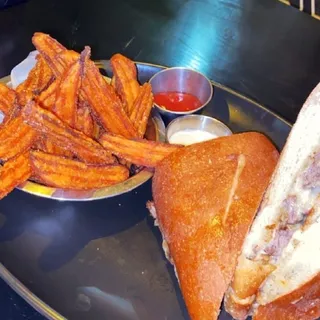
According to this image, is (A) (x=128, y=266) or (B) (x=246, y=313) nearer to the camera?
(B) (x=246, y=313)

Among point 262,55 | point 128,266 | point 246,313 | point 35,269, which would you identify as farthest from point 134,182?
point 262,55

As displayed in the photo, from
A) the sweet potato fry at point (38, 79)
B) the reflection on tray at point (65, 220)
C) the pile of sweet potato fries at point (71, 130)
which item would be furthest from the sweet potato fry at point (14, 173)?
the sweet potato fry at point (38, 79)

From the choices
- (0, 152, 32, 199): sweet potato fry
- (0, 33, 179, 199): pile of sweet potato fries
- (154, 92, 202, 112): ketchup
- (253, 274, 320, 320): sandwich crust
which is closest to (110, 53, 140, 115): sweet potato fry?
(0, 33, 179, 199): pile of sweet potato fries

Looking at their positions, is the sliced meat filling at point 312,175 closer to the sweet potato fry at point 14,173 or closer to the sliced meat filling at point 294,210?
the sliced meat filling at point 294,210

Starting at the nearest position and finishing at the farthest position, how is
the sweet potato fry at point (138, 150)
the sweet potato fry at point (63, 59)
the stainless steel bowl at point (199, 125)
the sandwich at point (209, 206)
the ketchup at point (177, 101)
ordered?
1. the sandwich at point (209, 206)
2. the sweet potato fry at point (138, 150)
3. the sweet potato fry at point (63, 59)
4. the stainless steel bowl at point (199, 125)
5. the ketchup at point (177, 101)

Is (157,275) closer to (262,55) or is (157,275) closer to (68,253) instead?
(68,253)

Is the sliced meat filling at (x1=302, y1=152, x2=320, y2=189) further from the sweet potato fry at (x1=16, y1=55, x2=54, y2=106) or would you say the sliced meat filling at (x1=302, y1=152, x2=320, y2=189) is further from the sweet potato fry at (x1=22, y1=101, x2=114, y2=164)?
the sweet potato fry at (x1=16, y1=55, x2=54, y2=106)

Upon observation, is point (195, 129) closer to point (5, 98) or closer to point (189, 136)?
point (189, 136)
